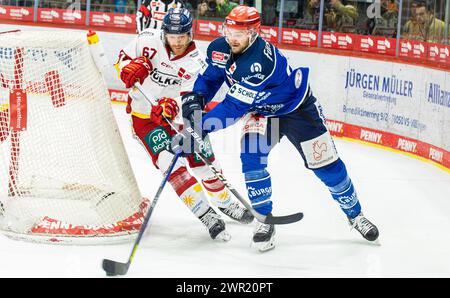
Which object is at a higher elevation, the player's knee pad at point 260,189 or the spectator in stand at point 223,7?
the spectator in stand at point 223,7

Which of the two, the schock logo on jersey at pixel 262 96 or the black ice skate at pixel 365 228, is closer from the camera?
the schock logo on jersey at pixel 262 96

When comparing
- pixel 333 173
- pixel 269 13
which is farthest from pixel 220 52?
pixel 269 13

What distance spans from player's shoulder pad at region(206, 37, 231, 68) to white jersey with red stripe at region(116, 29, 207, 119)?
27cm

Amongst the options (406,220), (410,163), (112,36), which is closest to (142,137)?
(406,220)

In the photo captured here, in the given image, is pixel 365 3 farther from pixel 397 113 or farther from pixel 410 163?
pixel 410 163

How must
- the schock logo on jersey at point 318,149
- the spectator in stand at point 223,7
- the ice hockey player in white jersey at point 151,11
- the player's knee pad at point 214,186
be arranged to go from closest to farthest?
1. the schock logo on jersey at point 318,149
2. the player's knee pad at point 214,186
3. the ice hockey player in white jersey at point 151,11
4. the spectator in stand at point 223,7

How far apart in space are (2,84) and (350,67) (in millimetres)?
4256

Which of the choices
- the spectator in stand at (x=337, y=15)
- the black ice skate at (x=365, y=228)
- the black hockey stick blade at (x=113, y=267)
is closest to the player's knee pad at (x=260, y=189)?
the black ice skate at (x=365, y=228)

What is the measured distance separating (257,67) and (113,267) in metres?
1.09

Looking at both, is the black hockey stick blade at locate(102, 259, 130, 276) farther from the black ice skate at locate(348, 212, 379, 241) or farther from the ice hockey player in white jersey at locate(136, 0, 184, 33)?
the ice hockey player in white jersey at locate(136, 0, 184, 33)

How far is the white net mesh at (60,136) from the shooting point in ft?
14.1

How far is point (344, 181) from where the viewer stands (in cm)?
434

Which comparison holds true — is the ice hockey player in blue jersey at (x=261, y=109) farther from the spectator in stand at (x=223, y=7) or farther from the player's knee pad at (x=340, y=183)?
the spectator in stand at (x=223, y=7)

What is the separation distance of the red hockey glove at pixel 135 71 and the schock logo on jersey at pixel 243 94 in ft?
2.08
